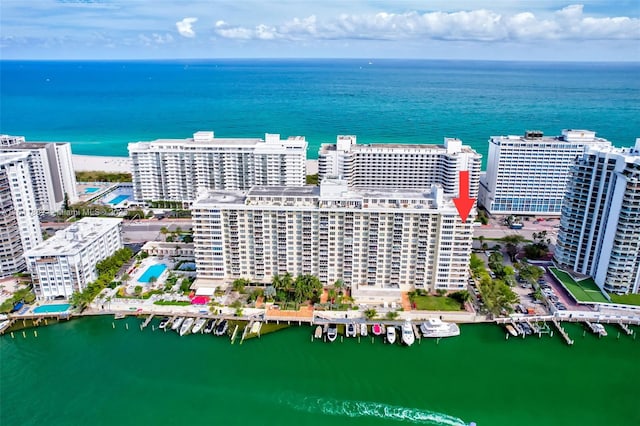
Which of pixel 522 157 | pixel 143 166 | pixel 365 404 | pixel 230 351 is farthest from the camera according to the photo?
pixel 143 166

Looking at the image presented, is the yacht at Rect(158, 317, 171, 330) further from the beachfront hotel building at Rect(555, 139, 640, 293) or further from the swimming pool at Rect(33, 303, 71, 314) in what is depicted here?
the beachfront hotel building at Rect(555, 139, 640, 293)

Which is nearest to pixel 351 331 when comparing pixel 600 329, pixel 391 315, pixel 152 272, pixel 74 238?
pixel 391 315

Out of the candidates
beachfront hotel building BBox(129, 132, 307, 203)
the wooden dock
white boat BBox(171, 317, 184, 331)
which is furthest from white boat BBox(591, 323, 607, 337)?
beachfront hotel building BBox(129, 132, 307, 203)

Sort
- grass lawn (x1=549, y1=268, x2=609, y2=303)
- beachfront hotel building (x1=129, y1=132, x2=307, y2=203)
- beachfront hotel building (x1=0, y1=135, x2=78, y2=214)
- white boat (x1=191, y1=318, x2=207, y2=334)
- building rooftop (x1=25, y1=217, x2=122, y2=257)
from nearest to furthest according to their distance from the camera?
white boat (x1=191, y1=318, x2=207, y2=334) < grass lawn (x1=549, y1=268, x2=609, y2=303) < building rooftop (x1=25, y1=217, x2=122, y2=257) < beachfront hotel building (x1=129, y1=132, x2=307, y2=203) < beachfront hotel building (x1=0, y1=135, x2=78, y2=214)

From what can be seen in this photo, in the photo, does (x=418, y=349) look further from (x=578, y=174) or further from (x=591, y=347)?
(x=578, y=174)

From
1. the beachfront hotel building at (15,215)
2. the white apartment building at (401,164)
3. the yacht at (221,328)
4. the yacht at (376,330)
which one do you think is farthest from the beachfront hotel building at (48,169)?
the yacht at (376,330)


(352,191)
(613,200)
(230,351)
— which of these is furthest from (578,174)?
(230,351)
